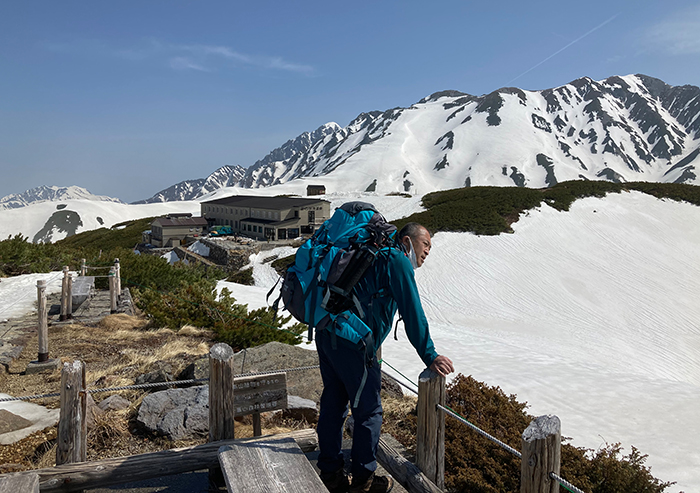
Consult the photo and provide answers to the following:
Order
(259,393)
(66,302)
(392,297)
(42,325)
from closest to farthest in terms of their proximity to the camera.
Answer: (392,297)
(259,393)
(42,325)
(66,302)

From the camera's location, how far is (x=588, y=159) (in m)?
169

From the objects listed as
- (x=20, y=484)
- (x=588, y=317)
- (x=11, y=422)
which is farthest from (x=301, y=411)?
(x=588, y=317)

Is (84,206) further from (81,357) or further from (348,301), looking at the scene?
(348,301)

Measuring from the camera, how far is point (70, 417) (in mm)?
3953

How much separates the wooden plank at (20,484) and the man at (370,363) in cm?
215

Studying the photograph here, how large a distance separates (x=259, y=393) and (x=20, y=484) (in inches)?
77.9

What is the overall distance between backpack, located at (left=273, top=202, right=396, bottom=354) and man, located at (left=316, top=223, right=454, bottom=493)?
93 millimetres

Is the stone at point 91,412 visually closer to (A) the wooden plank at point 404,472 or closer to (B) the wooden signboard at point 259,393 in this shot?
(B) the wooden signboard at point 259,393

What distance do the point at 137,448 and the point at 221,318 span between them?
21.4ft

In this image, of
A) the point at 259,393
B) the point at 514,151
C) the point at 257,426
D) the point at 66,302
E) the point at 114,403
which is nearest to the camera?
the point at 259,393

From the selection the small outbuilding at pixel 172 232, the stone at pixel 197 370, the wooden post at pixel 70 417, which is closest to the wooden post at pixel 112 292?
the stone at pixel 197 370

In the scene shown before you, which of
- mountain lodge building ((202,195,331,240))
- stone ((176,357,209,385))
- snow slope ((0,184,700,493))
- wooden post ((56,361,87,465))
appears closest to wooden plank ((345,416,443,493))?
wooden post ((56,361,87,465))

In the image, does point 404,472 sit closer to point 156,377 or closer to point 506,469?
point 506,469

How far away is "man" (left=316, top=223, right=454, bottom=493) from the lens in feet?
10.5
